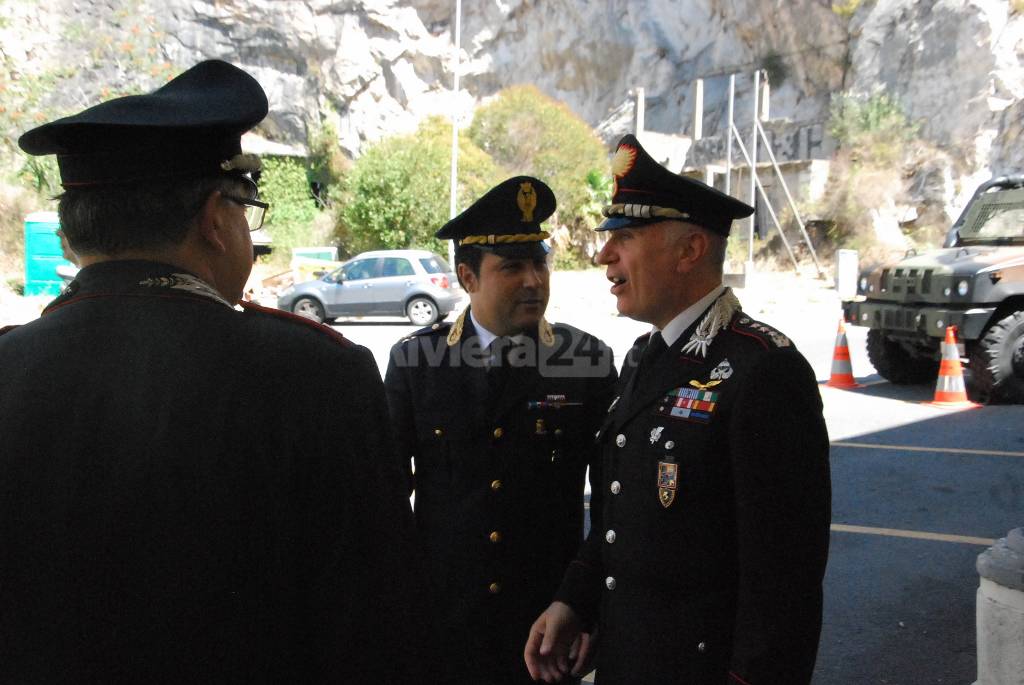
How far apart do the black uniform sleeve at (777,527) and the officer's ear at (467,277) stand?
3.76 ft

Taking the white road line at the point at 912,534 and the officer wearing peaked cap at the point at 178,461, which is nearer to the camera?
the officer wearing peaked cap at the point at 178,461

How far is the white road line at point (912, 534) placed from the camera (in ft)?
16.5

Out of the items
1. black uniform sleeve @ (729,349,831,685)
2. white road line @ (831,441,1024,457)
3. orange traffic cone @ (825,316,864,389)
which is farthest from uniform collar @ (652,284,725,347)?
orange traffic cone @ (825,316,864,389)

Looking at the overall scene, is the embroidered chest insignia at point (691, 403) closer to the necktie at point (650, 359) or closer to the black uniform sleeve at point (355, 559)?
the necktie at point (650, 359)

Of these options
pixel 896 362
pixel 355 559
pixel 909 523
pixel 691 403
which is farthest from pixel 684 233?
pixel 896 362

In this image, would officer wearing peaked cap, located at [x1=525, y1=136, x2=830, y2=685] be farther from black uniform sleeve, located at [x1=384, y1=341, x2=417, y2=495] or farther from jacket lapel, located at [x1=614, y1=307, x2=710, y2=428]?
black uniform sleeve, located at [x1=384, y1=341, x2=417, y2=495]

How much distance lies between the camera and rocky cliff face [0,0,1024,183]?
1437 inches

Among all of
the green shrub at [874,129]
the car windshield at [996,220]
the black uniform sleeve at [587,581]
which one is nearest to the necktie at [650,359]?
the black uniform sleeve at [587,581]

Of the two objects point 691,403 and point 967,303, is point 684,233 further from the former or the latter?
point 967,303

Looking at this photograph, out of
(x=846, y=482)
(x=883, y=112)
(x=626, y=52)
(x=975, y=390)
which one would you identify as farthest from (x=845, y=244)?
(x=846, y=482)

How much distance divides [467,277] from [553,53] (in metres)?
43.7

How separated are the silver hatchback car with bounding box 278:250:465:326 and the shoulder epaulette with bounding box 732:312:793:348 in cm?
1577

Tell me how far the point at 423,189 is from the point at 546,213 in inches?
1137

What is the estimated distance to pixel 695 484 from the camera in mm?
1836
